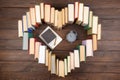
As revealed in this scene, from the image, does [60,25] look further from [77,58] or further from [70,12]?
[77,58]

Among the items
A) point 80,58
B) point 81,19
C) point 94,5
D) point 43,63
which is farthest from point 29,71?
point 94,5

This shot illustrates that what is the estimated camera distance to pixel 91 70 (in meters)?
2.56

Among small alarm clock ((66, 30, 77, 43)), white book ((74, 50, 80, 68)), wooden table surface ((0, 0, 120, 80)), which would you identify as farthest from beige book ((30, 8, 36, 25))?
white book ((74, 50, 80, 68))

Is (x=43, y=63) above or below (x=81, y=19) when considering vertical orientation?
below

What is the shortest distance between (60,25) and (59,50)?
25 cm

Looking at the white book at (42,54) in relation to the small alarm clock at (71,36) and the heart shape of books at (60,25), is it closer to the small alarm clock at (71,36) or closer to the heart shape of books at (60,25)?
the heart shape of books at (60,25)

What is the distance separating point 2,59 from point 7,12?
0.47 m

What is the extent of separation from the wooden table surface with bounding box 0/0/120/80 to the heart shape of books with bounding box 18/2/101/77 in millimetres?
132

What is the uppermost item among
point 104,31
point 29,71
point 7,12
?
point 7,12

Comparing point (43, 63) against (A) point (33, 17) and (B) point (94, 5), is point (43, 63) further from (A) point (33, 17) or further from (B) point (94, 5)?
(B) point (94, 5)

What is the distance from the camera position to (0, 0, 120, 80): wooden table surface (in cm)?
254

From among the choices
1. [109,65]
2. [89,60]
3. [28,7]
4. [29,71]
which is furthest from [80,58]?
[28,7]

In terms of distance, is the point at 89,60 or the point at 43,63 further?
the point at 89,60

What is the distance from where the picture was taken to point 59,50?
2.58 meters
